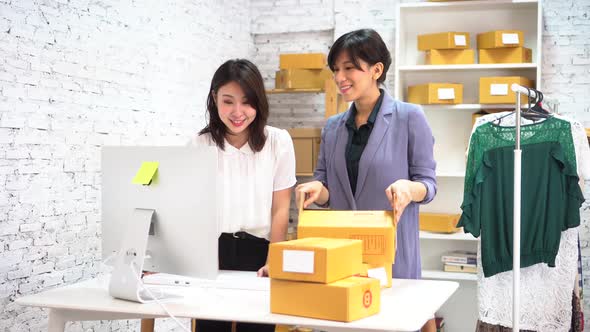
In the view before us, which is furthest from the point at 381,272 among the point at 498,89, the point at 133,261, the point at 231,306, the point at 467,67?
the point at 467,67

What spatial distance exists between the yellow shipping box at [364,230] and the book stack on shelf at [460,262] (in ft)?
9.24

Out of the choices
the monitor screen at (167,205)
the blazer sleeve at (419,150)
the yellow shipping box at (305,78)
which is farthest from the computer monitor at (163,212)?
the yellow shipping box at (305,78)

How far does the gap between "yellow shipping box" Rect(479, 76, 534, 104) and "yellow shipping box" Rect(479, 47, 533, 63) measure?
0.44 feet

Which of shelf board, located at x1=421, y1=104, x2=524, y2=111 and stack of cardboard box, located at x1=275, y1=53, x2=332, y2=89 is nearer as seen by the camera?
shelf board, located at x1=421, y1=104, x2=524, y2=111

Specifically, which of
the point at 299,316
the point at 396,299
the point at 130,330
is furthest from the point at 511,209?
the point at 130,330

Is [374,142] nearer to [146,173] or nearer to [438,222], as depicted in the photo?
[146,173]

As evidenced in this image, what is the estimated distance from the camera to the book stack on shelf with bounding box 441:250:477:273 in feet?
16.3

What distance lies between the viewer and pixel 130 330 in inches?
160

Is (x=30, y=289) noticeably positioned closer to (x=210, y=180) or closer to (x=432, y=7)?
(x=210, y=180)

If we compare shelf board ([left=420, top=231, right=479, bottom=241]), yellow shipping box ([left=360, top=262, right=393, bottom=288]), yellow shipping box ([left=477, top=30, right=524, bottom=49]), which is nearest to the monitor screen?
yellow shipping box ([left=360, top=262, right=393, bottom=288])

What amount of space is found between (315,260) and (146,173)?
65 cm

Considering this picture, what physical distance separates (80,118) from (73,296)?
151 cm

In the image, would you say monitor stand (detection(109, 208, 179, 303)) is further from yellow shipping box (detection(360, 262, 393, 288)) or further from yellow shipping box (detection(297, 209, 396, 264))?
yellow shipping box (detection(360, 262, 393, 288))

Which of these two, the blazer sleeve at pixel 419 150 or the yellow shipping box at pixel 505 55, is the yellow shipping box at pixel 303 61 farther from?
the blazer sleeve at pixel 419 150
